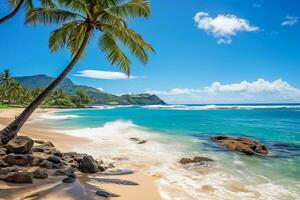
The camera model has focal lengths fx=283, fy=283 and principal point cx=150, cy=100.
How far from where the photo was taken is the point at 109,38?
1096 centimetres

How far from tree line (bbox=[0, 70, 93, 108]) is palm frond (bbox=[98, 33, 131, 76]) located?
41.2 m

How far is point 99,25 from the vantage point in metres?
10.4

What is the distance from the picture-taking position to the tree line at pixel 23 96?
72000 mm

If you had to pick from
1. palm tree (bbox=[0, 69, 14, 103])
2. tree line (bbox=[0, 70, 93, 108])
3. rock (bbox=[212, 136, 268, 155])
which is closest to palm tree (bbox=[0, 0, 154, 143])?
rock (bbox=[212, 136, 268, 155])

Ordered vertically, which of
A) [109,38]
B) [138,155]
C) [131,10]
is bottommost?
[138,155]

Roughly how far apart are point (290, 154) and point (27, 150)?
42.1ft

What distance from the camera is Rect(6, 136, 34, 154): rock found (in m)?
8.33

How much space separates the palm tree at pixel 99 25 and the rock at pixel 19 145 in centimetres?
153

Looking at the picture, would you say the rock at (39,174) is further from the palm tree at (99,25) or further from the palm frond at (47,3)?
the palm frond at (47,3)

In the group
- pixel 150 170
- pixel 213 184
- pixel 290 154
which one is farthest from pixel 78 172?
pixel 290 154

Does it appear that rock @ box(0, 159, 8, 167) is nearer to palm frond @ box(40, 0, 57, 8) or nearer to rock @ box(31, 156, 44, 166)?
rock @ box(31, 156, 44, 166)

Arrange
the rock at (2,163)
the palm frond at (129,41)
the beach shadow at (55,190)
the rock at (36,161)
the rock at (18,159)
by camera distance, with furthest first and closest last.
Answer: the palm frond at (129,41)
the rock at (36,161)
the rock at (18,159)
the rock at (2,163)
the beach shadow at (55,190)

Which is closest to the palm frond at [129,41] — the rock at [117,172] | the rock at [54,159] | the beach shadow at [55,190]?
the rock at [117,172]

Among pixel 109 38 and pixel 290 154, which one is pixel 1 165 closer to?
pixel 109 38
